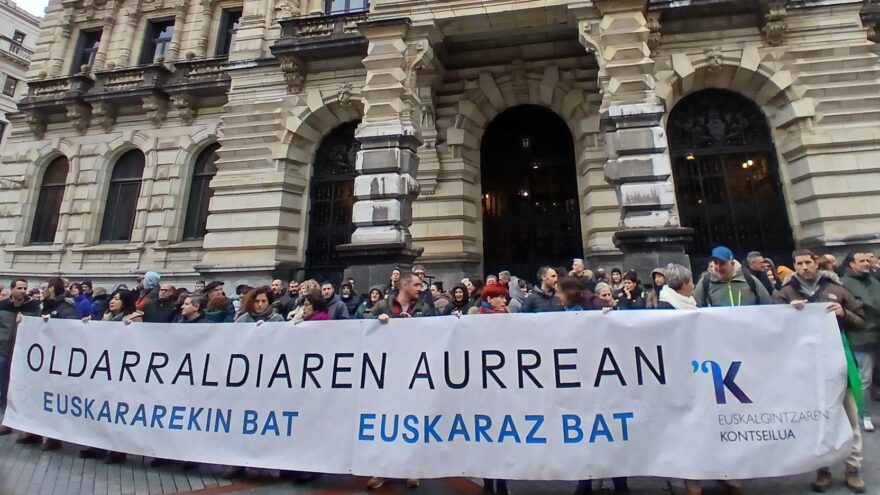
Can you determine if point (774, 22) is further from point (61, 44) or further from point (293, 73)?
point (61, 44)

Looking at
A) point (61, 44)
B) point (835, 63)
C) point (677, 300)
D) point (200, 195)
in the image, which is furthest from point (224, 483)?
point (61, 44)

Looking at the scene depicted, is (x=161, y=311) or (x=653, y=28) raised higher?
(x=653, y=28)

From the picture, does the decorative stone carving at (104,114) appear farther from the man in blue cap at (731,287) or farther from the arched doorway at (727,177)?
the man in blue cap at (731,287)

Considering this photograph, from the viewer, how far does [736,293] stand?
4391 millimetres

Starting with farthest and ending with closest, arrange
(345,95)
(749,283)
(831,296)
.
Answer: (345,95), (749,283), (831,296)

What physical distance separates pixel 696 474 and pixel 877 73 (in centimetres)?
1316

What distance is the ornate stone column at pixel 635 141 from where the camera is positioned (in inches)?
348

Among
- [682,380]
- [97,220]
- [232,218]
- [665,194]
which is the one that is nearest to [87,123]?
[97,220]

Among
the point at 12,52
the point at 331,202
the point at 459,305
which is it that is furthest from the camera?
the point at 12,52

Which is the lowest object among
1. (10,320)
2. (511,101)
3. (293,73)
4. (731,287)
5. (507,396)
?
(507,396)

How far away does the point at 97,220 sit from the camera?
54.3 ft

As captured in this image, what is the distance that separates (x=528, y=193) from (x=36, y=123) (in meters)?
20.0

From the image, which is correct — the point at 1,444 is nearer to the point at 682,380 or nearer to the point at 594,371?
the point at 594,371

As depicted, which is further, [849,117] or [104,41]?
[104,41]
